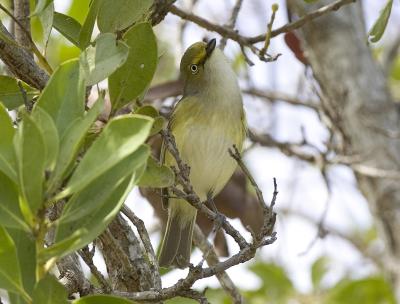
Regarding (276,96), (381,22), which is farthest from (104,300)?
(276,96)

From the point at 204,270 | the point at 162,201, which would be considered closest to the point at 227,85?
the point at 162,201

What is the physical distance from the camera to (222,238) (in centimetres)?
356

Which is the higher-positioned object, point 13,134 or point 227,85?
point 227,85

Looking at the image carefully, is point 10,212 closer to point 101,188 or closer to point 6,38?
→ point 101,188

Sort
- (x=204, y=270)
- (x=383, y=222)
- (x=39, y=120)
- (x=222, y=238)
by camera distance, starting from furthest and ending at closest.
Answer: (x=383, y=222), (x=222, y=238), (x=204, y=270), (x=39, y=120)

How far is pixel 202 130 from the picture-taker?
150 inches

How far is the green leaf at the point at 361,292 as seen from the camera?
4.36 meters

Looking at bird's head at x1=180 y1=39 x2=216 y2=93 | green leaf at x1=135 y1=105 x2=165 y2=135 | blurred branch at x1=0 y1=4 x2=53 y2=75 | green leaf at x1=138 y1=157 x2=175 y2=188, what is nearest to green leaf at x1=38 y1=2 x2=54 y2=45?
blurred branch at x1=0 y1=4 x2=53 y2=75

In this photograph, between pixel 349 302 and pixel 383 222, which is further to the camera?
pixel 383 222

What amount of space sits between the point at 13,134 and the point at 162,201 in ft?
7.61

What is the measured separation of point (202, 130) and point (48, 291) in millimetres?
2419

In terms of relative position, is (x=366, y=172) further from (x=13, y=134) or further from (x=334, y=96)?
(x=13, y=134)

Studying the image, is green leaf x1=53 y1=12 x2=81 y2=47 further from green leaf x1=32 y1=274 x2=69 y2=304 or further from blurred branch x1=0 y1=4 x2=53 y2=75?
green leaf x1=32 y1=274 x2=69 y2=304

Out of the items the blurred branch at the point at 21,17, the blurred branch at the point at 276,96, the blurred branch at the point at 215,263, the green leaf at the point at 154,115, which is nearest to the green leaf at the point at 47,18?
the blurred branch at the point at 21,17
